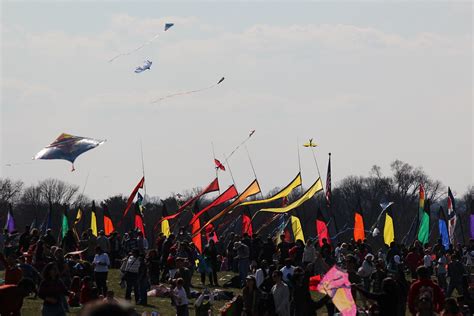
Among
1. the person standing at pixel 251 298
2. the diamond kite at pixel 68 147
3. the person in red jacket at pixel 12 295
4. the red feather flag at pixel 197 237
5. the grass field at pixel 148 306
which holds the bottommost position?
the grass field at pixel 148 306

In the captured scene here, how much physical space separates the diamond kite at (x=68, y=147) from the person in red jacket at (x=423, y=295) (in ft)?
51.6

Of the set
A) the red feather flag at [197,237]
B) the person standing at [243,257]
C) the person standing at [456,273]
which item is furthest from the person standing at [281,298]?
the red feather flag at [197,237]

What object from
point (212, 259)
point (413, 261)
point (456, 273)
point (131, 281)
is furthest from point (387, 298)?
point (212, 259)

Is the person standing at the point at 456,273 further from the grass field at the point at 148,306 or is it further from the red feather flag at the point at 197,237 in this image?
the red feather flag at the point at 197,237

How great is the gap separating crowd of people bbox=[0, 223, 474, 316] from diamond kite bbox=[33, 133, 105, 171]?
2268 millimetres

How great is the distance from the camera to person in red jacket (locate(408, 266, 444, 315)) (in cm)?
1493

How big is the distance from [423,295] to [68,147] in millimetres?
17538

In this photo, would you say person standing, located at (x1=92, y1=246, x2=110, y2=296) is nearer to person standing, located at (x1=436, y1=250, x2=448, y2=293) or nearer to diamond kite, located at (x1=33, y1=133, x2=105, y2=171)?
diamond kite, located at (x1=33, y1=133, x2=105, y2=171)

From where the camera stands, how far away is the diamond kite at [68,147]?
29.9 m

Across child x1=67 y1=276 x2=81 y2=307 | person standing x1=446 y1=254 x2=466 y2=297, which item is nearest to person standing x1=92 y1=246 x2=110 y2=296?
child x1=67 y1=276 x2=81 y2=307

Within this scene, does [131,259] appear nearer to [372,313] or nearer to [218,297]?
[218,297]

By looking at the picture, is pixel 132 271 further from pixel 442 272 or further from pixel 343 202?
pixel 343 202

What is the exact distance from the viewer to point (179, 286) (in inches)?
813

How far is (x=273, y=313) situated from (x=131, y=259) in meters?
7.45
